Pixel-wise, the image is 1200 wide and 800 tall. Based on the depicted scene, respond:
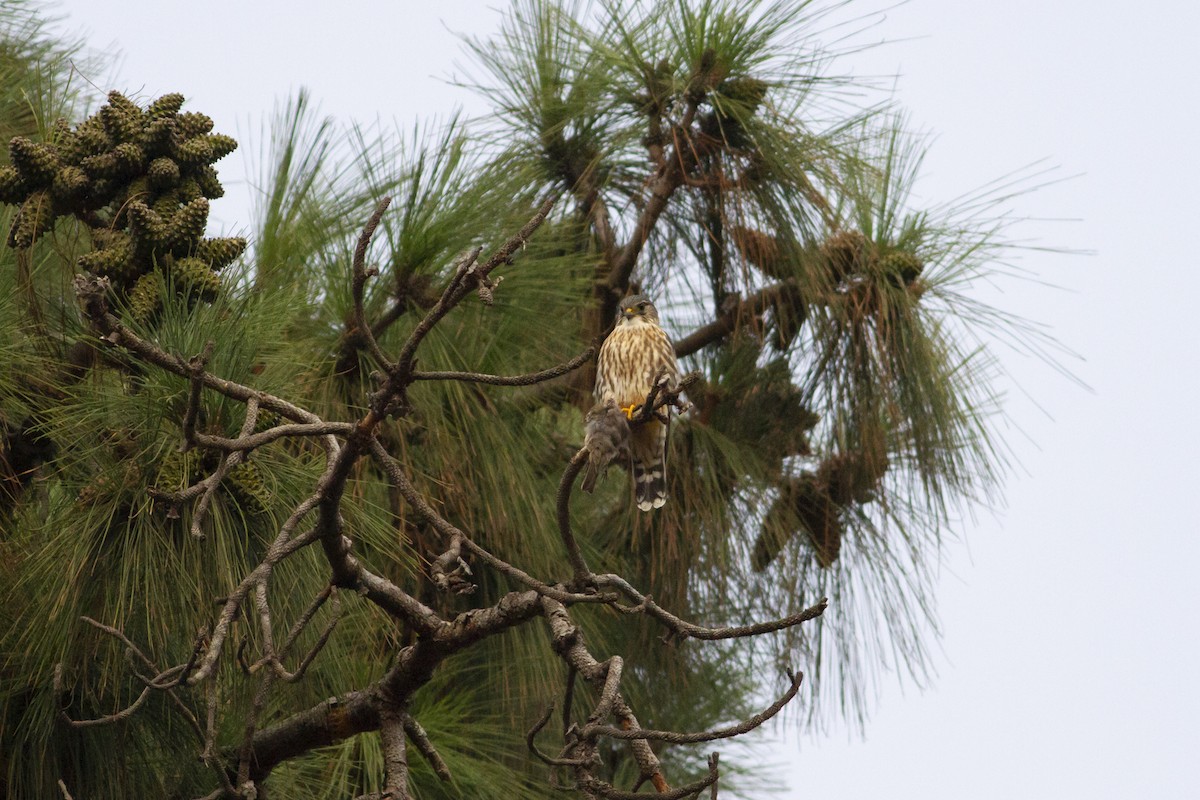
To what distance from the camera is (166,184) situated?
→ 7.06 ft

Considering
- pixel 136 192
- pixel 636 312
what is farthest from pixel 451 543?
pixel 636 312

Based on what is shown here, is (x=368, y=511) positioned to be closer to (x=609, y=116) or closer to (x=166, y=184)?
(x=166, y=184)

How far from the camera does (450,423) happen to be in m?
3.12

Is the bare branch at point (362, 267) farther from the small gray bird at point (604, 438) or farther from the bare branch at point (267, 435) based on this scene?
the small gray bird at point (604, 438)

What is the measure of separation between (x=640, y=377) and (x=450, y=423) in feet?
1.43

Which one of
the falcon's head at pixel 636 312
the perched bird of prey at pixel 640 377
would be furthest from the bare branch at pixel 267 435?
the falcon's head at pixel 636 312

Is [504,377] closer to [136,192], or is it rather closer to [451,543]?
[451,543]

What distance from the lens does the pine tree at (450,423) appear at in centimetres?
203

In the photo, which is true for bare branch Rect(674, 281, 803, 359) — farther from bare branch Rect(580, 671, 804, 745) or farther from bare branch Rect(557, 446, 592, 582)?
bare branch Rect(580, 671, 804, 745)

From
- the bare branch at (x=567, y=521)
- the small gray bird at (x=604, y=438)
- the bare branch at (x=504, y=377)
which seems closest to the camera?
the bare branch at (x=504, y=377)

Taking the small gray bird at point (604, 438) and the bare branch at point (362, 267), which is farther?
the small gray bird at point (604, 438)

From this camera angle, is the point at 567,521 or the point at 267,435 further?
the point at 567,521

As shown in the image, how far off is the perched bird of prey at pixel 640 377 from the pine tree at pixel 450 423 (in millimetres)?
127

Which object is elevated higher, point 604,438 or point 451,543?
point 604,438
